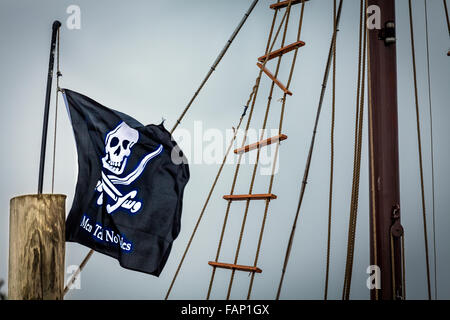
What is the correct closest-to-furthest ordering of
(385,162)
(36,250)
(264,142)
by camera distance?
1. (36,250)
2. (385,162)
3. (264,142)

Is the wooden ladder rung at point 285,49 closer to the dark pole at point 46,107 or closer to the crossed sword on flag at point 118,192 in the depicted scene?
the crossed sword on flag at point 118,192

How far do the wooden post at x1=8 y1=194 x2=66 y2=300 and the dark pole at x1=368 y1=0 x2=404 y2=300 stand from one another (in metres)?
Result: 2.54

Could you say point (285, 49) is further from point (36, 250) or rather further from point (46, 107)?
point (36, 250)

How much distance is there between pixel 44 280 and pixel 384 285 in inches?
106

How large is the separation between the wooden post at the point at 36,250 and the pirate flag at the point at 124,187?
160cm

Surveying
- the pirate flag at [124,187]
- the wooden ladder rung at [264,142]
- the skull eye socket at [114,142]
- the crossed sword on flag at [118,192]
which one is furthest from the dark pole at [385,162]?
the skull eye socket at [114,142]

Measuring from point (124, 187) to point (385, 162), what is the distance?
2.14 m

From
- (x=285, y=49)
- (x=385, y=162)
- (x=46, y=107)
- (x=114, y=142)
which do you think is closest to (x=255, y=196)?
(x=385, y=162)

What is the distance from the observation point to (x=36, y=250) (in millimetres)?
2660

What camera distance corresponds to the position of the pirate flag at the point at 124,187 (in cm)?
446

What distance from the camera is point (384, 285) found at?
432cm

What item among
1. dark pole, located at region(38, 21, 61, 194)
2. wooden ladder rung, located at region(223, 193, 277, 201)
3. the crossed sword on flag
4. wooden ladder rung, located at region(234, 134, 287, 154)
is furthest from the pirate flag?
wooden ladder rung, located at region(234, 134, 287, 154)
